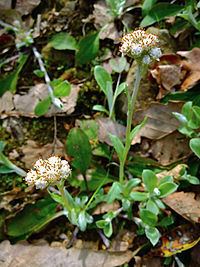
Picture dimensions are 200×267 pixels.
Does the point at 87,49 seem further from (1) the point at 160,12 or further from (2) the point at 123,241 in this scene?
(2) the point at 123,241

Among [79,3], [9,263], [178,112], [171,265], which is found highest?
[79,3]

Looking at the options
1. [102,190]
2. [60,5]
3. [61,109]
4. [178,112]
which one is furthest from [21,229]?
[60,5]

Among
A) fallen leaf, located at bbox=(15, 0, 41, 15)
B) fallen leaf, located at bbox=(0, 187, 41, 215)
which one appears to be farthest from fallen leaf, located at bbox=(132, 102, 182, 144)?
fallen leaf, located at bbox=(15, 0, 41, 15)

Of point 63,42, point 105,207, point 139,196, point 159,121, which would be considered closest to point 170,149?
point 159,121

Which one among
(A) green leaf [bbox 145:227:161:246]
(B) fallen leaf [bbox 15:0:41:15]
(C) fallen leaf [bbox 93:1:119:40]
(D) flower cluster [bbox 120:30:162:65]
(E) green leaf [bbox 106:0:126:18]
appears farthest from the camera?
(B) fallen leaf [bbox 15:0:41:15]

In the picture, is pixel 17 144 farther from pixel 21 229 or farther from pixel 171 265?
pixel 171 265

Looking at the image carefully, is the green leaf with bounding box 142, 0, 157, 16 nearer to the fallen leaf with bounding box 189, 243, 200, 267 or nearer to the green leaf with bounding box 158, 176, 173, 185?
the green leaf with bounding box 158, 176, 173, 185
